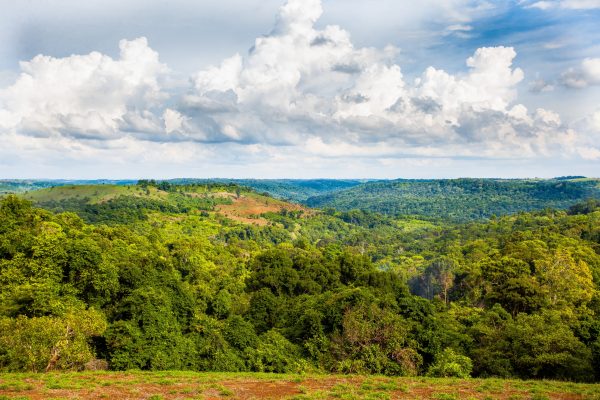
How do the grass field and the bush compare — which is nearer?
the grass field

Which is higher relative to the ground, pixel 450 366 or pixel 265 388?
pixel 265 388

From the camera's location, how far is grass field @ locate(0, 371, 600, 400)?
22719mm

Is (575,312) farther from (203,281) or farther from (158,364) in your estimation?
(203,281)

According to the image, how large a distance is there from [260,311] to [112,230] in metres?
41.7

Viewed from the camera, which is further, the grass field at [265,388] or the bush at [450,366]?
the bush at [450,366]

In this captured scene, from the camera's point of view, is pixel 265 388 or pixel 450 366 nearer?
pixel 265 388

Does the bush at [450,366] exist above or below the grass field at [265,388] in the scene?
below

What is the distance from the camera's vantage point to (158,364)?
33.7 m

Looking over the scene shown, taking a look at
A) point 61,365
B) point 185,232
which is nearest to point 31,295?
point 61,365

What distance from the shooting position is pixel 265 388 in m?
25.2

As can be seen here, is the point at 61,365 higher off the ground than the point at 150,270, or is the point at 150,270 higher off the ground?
the point at 150,270

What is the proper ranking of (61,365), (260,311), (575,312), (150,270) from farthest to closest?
1. (575,312)
2. (260,311)
3. (150,270)
4. (61,365)

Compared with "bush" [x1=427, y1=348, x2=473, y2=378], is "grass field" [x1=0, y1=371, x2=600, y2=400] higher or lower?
higher

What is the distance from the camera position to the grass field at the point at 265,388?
22719 mm
